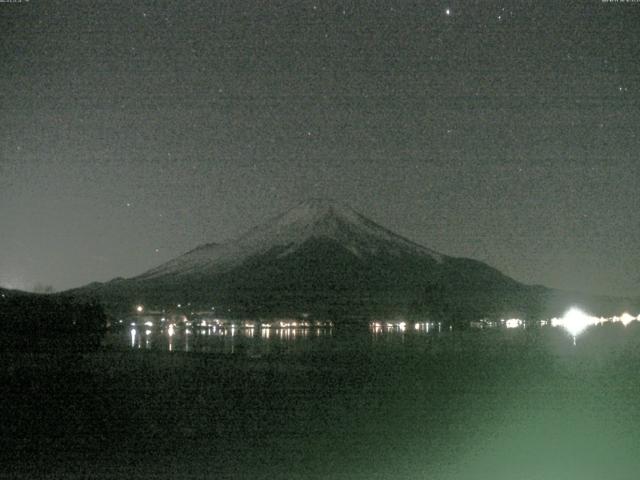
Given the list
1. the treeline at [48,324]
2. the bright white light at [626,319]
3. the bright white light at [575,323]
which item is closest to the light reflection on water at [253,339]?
the bright white light at [575,323]

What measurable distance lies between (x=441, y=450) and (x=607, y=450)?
90.2 inches

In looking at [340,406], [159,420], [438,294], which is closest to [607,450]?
[340,406]

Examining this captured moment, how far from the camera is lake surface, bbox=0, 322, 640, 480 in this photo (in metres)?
11.4

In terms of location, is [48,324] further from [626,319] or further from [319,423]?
[626,319]

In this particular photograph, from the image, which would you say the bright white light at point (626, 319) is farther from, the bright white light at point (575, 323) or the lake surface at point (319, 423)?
the lake surface at point (319, 423)

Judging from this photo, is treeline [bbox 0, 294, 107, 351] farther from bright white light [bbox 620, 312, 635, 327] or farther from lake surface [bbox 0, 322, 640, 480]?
bright white light [bbox 620, 312, 635, 327]

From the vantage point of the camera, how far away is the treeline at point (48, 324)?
134 ft

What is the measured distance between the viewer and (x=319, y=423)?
49.6 feet

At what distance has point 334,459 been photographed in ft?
39.1

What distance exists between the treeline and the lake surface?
1404 centimetres

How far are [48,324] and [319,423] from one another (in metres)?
31.6

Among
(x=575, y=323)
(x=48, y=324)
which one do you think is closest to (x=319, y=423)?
(x=48, y=324)

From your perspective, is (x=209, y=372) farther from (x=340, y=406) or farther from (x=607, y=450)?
(x=607, y=450)

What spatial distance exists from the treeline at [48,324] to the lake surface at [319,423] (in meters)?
14.0
